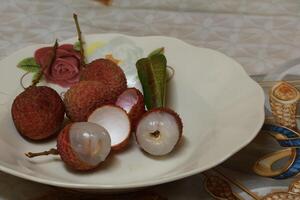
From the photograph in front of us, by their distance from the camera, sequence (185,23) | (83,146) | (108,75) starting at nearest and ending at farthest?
1. (83,146)
2. (108,75)
3. (185,23)

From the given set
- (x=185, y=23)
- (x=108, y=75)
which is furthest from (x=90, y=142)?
(x=185, y=23)

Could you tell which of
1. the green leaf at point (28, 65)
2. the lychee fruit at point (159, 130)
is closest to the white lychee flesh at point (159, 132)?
the lychee fruit at point (159, 130)

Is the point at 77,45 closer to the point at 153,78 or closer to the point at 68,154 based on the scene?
the point at 153,78

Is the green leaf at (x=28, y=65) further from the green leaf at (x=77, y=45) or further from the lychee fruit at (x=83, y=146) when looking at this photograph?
the lychee fruit at (x=83, y=146)

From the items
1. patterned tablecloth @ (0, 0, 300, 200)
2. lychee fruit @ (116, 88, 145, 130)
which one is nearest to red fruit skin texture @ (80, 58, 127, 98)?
lychee fruit @ (116, 88, 145, 130)

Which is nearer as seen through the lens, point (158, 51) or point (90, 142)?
point (90, 142)

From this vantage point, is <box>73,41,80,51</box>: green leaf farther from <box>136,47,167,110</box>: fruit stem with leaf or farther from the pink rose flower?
<box>136,47,167,110</box>: fruit stem with leaf

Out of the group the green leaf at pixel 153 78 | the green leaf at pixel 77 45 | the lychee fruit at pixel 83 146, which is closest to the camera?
the lychee fruit at pixel 83 146

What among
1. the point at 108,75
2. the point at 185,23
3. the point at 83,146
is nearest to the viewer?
the point at 83,146
